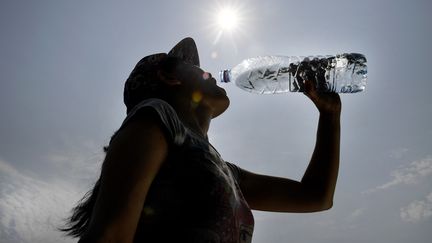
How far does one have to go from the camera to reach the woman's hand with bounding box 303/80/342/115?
Result: 3143 millimetres

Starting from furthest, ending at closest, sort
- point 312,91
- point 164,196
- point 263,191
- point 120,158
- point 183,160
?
point 312,91 < point 263,191 < point 183,160 < point 164,196 < point 120,158

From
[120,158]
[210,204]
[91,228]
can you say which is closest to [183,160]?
[210,204]

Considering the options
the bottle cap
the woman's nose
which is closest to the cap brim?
the woman's nose

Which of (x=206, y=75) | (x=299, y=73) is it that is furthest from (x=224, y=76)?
(x=206, y=75)

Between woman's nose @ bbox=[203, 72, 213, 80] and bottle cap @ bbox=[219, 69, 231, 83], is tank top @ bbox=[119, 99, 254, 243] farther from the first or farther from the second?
bottle cap @ bbox=[219, 69, 231, 83]

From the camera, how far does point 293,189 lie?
2.98 meters

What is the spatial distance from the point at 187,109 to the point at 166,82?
0.27 m

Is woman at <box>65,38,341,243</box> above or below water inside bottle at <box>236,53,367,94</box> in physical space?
below

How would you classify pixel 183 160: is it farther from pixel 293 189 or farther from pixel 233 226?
pixel 293 189

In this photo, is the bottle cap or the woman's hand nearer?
the woman's hand

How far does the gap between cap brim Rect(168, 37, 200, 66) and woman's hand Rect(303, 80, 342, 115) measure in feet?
3.85

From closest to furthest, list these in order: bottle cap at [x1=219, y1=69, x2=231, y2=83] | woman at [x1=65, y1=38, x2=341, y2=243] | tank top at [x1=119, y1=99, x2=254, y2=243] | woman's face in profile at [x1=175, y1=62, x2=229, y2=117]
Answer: woman at [x1=65, y1=38, x2=341, y2=243], tank top at [x1=119, y1=99, x2=254, y2=243], woman's face in profile at [x1=175, y1=62, x2=229, y2=117], bottle cap at [x1=219, y1=69, x2=231, y2=83]

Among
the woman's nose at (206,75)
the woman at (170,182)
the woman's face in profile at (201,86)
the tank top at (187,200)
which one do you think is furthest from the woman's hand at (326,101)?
the tank top at (187,200)

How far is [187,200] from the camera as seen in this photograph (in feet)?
5.73
